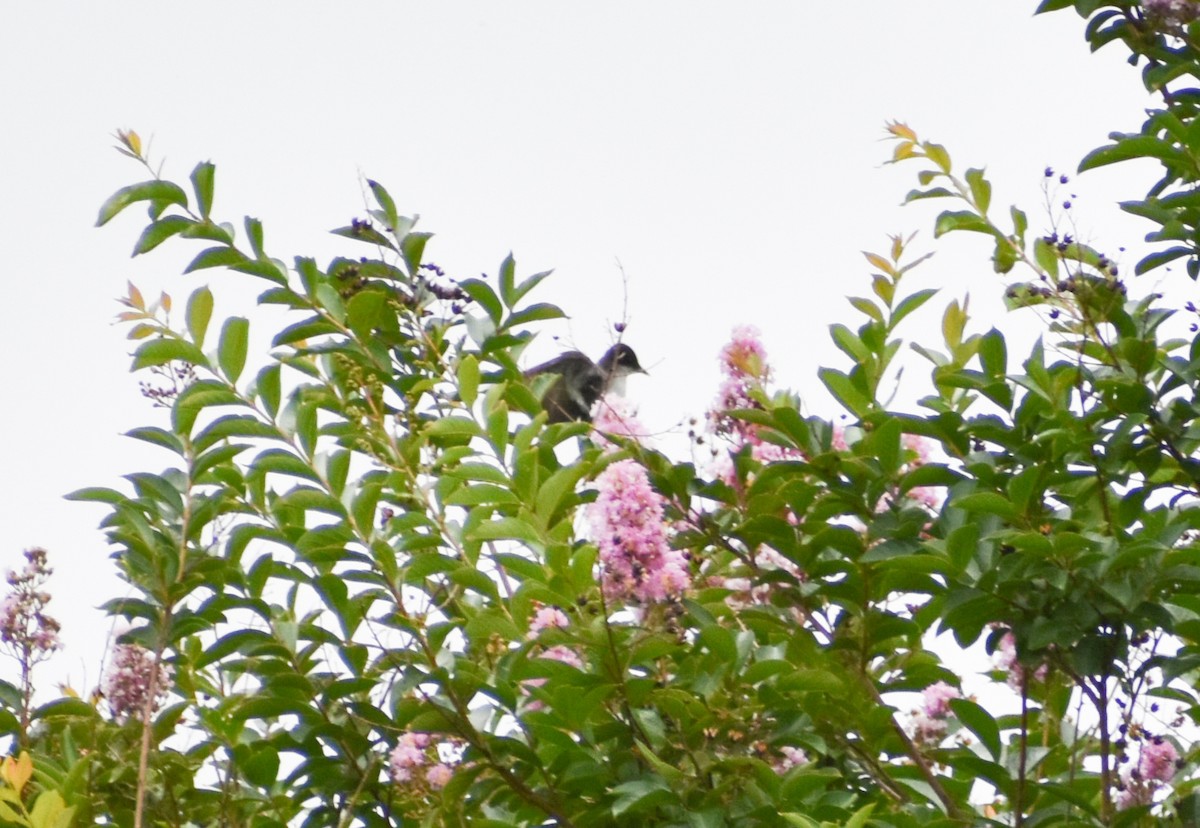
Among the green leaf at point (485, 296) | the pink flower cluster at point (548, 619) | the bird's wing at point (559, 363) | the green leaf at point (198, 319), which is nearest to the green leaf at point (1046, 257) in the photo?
the green leaf at point (485, 296)

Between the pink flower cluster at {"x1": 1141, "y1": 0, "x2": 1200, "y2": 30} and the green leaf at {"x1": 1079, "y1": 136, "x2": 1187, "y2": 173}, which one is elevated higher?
the pink flower cluster at {"x1": 1141, "y1": 0, "x2": 1200, "y2": 30}

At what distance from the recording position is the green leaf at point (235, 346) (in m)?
2.58

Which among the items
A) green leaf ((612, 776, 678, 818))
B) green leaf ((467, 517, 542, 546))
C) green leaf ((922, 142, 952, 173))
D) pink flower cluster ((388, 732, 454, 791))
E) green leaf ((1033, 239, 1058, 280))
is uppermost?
green leaf ((922, 142, 952, 173))

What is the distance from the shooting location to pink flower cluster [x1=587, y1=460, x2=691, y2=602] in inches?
81.5

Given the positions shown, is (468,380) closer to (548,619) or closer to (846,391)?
(548,619)

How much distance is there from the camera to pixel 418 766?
2.30 meters

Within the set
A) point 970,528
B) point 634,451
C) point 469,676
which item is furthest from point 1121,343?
point 469,676

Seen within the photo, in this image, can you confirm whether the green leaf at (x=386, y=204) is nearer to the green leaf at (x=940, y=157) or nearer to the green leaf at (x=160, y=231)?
the green leaf at (x=160, y=231)

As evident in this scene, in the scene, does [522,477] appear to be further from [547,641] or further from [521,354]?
[521,354]

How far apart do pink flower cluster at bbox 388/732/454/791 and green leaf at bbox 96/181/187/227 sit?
1128 mm

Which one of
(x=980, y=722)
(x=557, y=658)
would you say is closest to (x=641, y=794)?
(x=557, y=658)

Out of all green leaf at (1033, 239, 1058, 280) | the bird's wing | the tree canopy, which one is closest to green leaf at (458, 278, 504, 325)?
the tree canopy

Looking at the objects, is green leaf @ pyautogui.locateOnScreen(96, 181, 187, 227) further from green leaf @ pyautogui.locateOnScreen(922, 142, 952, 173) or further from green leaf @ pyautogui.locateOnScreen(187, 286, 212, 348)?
green leaf @ pyautogui.locateOnScreen(922, 142, 952, 173)

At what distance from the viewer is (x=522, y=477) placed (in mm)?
2277
